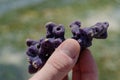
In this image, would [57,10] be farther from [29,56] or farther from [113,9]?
[29,56]

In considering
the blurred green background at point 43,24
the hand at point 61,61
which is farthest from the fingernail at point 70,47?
the blurred green background at point 43,24

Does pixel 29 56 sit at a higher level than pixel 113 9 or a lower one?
higher

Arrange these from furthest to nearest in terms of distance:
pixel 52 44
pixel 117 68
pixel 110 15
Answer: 1. pixel 110 15
2. pixel 117 68
3. pixel 52 44

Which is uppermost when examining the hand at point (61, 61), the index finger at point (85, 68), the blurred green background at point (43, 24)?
the hand at point (61, 61)

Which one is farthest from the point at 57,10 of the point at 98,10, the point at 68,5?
the point at 98,10

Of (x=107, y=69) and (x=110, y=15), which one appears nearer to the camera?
(x=107, y=69)

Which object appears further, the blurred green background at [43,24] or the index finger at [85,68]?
the blurred green background at [43,24]

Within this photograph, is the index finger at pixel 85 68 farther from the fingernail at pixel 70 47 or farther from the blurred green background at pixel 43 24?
the blurred green background at pixel 43 24

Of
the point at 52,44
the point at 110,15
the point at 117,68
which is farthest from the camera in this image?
the point at 110,15

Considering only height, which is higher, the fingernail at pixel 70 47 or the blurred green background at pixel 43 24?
the fingernail at pixel 70 47
